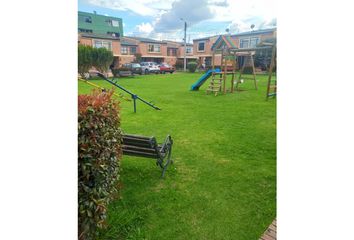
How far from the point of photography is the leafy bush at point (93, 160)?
160 centimetres

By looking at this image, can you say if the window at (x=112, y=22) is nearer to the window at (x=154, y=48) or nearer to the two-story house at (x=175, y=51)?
the window at (x=154, y=48)

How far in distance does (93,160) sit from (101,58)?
22.9m

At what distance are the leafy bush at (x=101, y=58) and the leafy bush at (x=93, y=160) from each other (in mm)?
22184

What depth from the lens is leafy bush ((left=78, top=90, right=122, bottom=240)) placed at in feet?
5.24

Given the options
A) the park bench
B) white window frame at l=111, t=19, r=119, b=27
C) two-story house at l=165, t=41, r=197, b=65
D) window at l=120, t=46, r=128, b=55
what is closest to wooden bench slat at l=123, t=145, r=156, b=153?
the park bench

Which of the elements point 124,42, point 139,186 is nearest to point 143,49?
point 124,42

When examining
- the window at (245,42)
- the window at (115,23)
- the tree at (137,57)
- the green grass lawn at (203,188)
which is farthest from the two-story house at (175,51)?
the green grass lawn at (203,188)

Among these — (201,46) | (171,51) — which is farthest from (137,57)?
(201,46)

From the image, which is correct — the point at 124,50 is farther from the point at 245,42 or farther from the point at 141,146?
the point at 141,146
